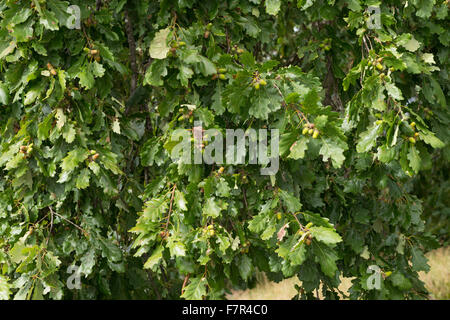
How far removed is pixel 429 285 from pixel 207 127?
371 centimetres

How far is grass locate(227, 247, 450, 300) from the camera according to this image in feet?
14.7

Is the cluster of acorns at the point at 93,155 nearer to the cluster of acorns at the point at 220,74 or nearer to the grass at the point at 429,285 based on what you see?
the cluster of acorns at the point at 220,74

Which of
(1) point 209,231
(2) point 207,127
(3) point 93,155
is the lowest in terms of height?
(1) point 209,231

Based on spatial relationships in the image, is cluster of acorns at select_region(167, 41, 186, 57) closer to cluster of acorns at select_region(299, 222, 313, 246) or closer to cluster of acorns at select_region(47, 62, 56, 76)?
cluster of acorns at select_region(47, 62, 56, 76)

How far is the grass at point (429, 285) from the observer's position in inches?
177

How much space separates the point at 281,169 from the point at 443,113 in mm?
947

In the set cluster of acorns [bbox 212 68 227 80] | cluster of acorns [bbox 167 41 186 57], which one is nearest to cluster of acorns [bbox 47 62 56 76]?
cluster of acorns [bbox 167 41 186 57]

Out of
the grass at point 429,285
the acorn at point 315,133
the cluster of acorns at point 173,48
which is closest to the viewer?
the acorn at point 315,133

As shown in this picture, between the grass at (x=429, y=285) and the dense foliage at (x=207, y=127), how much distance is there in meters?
2.27

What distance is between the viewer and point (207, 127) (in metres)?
1.73

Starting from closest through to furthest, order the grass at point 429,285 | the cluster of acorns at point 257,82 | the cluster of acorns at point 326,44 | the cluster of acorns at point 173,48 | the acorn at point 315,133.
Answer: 1. the acorn at point 315,133
2. the cluster of acorns at point 257,82
3. the cluster of acorns at point 173,48
4. the cluster of acorns at point 326,44
5. the grass at point 429,285

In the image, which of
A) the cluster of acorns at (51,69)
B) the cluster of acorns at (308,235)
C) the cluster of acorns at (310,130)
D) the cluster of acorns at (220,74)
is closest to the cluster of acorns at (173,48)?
the cluster of acorns at (220,74)

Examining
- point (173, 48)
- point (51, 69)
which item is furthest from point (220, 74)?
point (51, 69)

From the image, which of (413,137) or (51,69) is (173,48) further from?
(413,137)
